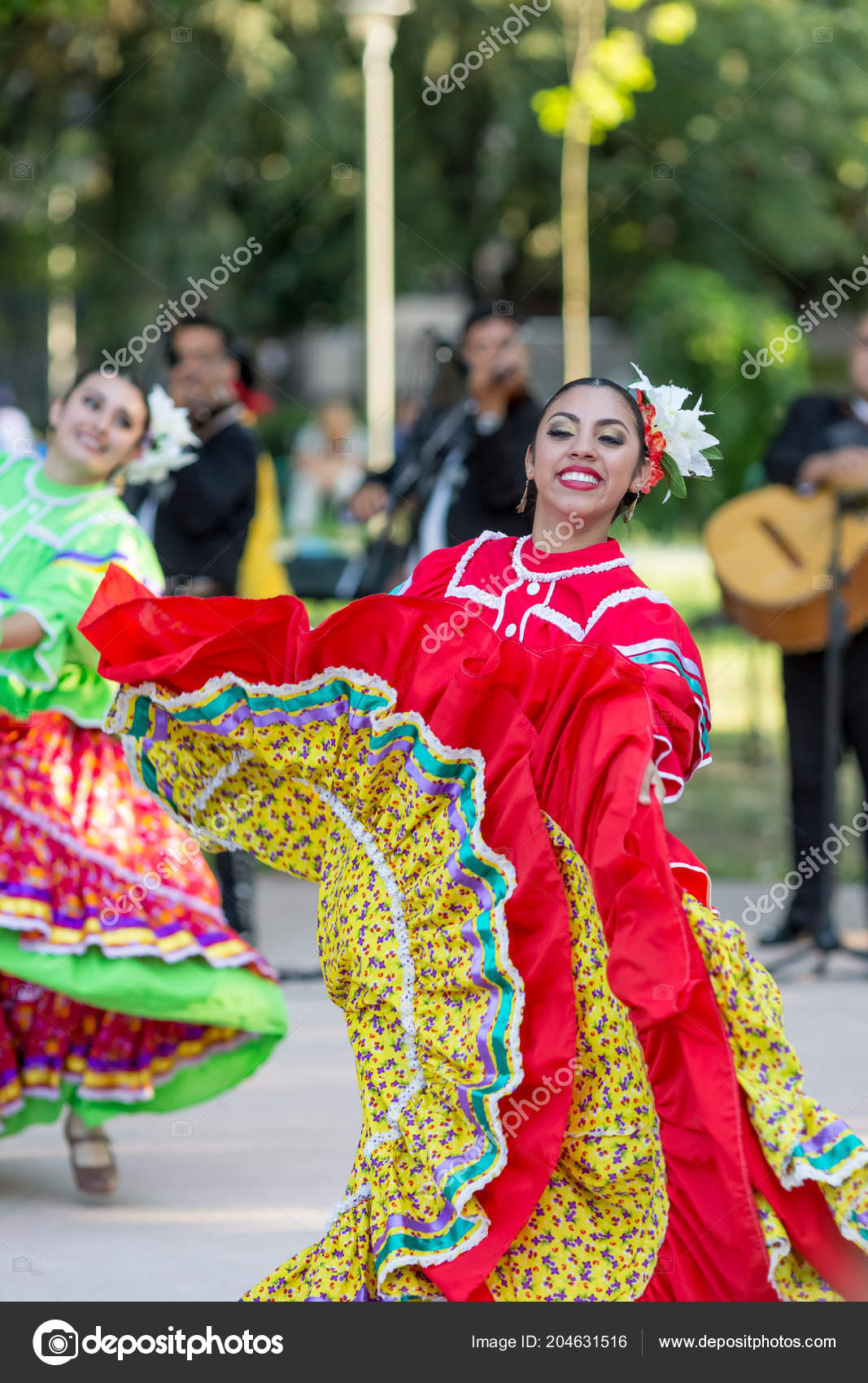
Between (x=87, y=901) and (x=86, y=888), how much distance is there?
0.03m

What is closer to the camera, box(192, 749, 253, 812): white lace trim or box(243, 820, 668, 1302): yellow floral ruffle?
box(243, 820, 668, 1302): yellow floral ruffle

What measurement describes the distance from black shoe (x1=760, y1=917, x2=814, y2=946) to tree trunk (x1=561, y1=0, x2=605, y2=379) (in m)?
8.38

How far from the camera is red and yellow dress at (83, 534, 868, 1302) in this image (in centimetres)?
252

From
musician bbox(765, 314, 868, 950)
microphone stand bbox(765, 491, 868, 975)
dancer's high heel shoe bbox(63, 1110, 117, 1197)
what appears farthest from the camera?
musician bbox(765, 314, 868, 950)

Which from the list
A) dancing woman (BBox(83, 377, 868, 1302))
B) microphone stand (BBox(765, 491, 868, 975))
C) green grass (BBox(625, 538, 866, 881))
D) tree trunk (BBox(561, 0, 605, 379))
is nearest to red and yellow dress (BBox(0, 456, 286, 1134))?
dancing woman (BBox(83, 377, 868, 1302))

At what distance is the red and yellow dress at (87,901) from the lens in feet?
12.0

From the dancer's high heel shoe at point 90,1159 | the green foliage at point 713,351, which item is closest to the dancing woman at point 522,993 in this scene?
the dancer's high heel shoe at point 90,1159

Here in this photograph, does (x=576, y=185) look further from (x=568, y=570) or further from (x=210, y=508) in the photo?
(x=568, y=570)

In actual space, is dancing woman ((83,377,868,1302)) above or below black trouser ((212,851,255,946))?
above

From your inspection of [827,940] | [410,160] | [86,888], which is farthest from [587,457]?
[410,160]

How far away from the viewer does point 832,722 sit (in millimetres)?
5453

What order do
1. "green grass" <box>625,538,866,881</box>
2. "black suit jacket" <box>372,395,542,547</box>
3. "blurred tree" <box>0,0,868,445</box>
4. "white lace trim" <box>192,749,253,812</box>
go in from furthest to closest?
"blurred tree" <box>0,0,868,445</box>, "green grass" <box>625,538,866,881</box>, "black suit jacket" <box>372,395,542,547</box>, "white lace trim" <box>192,749,253,812</box>

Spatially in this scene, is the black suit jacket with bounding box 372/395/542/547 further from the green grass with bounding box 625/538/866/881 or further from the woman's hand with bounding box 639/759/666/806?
the woman's hand with bounding box 639/759/666/806

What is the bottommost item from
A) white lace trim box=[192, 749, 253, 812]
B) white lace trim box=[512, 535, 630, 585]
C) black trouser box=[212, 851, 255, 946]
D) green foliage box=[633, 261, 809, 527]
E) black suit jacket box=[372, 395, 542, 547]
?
black trouser box=[212, 851, 255, 946]
